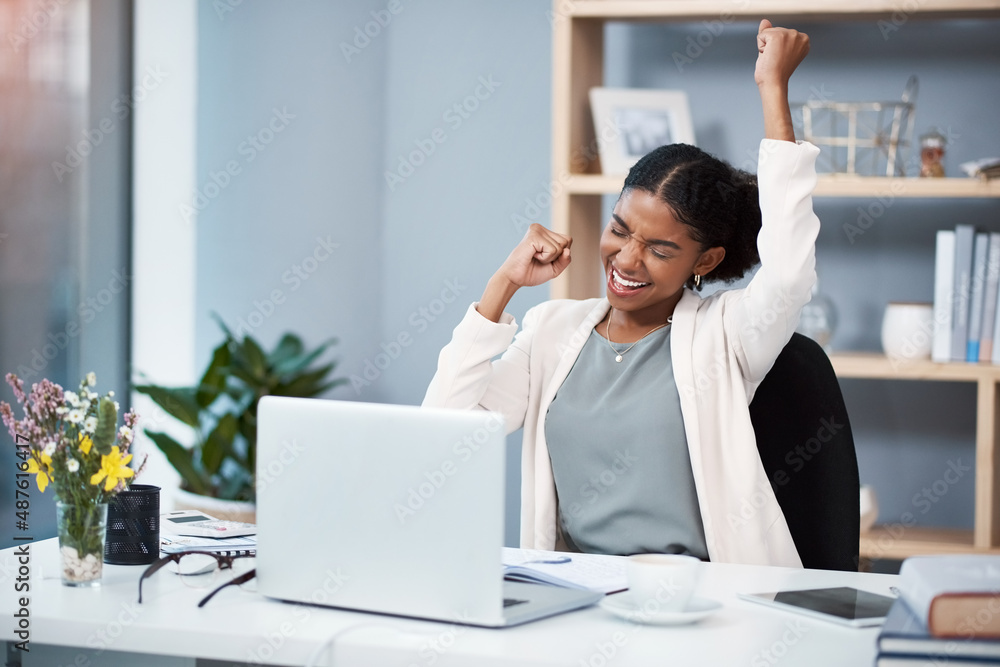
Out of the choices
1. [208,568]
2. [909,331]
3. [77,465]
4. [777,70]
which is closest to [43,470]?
[77,465]

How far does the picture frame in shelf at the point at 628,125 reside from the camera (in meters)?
2.64

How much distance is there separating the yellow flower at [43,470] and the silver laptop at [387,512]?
28cm

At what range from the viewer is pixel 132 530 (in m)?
1.38

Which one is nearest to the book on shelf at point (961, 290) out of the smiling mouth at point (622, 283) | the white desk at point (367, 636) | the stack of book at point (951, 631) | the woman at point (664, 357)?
the woman at point (664, 357)

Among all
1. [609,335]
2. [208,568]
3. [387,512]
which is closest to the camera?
[387,512]

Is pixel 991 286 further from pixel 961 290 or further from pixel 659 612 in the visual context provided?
pixel 659 612

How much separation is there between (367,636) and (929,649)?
552 millimetres

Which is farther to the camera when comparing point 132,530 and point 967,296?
point 967,296

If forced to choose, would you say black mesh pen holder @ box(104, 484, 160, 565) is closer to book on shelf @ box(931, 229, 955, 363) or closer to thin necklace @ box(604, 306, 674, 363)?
thin necklace @ box(604, 306, 674, 363)

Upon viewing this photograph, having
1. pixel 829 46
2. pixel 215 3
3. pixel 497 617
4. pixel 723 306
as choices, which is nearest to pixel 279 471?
pixel 497 617

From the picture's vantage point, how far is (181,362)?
3.28m

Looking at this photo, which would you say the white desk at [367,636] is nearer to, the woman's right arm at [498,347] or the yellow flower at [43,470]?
the yellow flower at [43,470]

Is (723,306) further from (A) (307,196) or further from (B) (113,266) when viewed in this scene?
(B) (113,266)

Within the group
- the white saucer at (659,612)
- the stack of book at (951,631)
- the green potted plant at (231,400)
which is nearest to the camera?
the stack of book at (951,631)
